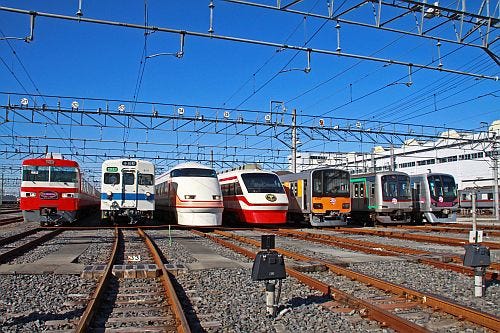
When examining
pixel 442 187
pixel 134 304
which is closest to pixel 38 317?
pixel 134 304

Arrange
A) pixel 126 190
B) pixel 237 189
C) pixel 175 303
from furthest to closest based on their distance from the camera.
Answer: pixel 237 189 → pixel 126 190 → pixel 175 303

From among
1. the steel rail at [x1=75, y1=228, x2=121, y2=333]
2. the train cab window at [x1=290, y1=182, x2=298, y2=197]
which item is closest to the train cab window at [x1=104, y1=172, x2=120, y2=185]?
the train cab window at [x1=290, y1=182, x2=298, y2=197]

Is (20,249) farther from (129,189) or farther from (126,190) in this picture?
(129,189)

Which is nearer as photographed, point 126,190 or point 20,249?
point 20,249

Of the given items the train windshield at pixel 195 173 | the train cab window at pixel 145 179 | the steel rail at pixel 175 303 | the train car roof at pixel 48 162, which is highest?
the train car roof at pixel 48 162

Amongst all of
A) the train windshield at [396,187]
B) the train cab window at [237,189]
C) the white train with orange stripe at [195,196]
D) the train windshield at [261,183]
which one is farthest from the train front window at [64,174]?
the train windshield at [396,187]

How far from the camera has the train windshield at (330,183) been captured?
943 inches

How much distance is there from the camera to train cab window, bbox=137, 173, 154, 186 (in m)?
23.0

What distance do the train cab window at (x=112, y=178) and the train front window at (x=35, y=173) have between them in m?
2.60

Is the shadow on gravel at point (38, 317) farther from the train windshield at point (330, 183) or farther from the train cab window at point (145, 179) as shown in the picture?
the train windshield at point (330, 183)

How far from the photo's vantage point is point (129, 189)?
22.8 meters

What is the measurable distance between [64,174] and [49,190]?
1.01m

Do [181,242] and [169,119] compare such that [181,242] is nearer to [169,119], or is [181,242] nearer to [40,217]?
[40,217]

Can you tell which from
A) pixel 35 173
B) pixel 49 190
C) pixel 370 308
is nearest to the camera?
pixel 370 308
